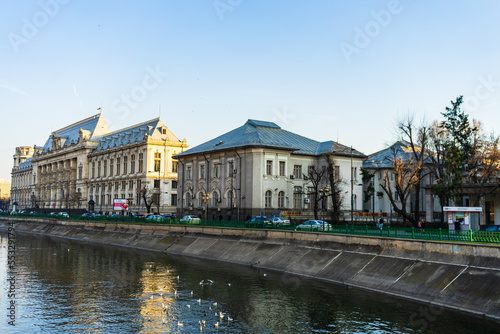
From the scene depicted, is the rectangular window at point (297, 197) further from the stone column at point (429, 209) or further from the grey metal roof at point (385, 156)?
the grey metal roof at point (385, 156)

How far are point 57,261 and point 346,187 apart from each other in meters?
45.2

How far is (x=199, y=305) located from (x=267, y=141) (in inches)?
1720

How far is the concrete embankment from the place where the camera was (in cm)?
2497

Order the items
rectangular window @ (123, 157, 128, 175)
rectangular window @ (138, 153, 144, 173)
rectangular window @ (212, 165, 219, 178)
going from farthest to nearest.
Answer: rectangular window @ (123, 157, 128, 175)
rectangular window @ (138, 153, 144, 173)
rectangular window @ (212, 165, 219, 178)

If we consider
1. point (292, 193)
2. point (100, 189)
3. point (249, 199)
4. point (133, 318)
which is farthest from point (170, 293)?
point (100, 189)

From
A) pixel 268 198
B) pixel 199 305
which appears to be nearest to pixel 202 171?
pixel 268 198

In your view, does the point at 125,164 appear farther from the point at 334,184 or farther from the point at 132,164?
the point at 334,184

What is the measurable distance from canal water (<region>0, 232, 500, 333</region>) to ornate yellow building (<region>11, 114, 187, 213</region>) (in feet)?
190

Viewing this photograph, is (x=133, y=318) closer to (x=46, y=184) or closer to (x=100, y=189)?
(x=100, y=189)

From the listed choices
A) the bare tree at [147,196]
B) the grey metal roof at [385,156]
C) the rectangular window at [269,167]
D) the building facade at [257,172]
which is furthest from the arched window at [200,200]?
the grey metal roof at [385,156]

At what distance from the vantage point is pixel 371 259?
1296 inches

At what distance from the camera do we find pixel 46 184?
145 metres

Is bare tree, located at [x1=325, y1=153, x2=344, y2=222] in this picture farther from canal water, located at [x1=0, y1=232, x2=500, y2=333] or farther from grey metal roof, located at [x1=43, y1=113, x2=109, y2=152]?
grey metal roof, located at [x1=43, y1=113, x2=109, y2=152]

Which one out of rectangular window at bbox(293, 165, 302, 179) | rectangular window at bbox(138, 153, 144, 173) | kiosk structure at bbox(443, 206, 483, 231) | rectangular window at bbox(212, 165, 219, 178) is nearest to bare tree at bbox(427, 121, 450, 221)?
kiosk structure at bbox(443, 206, 483, 231)
